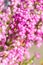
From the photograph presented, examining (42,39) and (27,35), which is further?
(42,39)

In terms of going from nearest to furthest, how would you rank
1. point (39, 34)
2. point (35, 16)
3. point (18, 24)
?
point (18, 24)
point (35, 16)
point (39, 34)

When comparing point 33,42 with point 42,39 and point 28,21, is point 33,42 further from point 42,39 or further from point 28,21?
point 28,21

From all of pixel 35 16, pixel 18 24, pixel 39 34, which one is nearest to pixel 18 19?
pixel 18 24

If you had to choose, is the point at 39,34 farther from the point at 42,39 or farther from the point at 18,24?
the point at 18,24

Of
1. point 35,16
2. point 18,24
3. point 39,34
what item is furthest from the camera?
point 39,34

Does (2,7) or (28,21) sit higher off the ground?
(2,7)

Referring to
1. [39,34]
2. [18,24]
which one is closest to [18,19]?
[18,24]
